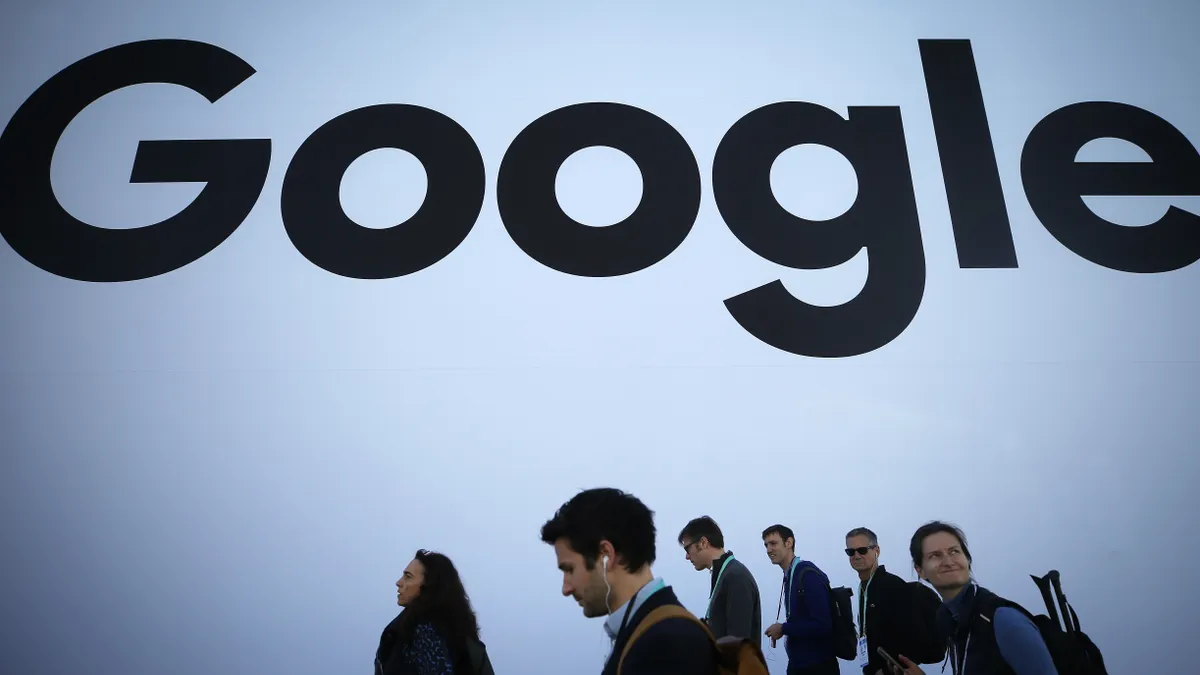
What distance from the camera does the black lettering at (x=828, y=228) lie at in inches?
156

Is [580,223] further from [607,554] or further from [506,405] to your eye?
[607,554]

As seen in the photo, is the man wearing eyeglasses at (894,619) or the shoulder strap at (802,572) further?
the shoulder strap at (802,572)

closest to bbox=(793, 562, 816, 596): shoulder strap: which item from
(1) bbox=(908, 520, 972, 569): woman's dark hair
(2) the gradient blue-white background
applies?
(2) the gradient blue-white background

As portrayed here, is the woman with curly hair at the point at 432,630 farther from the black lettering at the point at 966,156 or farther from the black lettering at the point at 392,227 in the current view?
the black lettering at the point at 966,156

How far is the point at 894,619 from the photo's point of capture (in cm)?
261

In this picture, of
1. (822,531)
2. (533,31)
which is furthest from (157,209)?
(822,531)

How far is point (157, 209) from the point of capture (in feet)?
13.6

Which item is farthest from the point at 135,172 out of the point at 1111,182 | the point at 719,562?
the point at 1111,182

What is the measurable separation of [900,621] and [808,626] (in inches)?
11.9

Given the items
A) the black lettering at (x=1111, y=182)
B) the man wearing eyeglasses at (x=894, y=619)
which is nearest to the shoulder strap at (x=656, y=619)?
the man wearing eyeglasses at (x=894, y=619)

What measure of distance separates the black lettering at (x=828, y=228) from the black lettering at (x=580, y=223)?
9.6 inches

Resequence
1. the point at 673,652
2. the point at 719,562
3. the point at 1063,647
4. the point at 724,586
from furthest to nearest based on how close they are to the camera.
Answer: the point at 719,562
the point at 724,586
the point at 1063,647
the point at 673,652

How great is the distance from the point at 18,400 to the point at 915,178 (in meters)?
4.55

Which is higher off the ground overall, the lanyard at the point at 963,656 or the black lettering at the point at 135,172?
the black lettering at the point at 135,172
